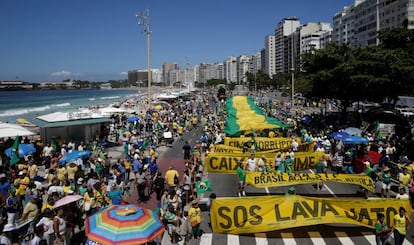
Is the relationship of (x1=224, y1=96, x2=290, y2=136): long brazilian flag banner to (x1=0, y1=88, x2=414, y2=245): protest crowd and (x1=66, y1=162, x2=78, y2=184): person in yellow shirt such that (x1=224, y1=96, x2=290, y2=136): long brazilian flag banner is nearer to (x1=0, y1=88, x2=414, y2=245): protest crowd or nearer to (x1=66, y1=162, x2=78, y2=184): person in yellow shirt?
(x1=0, y1=88, x2=414, y2=245): protest crowd

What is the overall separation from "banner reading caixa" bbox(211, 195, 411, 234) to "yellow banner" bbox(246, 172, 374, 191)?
2.31 meters

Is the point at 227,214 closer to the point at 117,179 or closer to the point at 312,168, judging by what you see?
the point at 117,179

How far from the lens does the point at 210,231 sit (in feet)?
37.6

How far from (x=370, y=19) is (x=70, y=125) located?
94.8m

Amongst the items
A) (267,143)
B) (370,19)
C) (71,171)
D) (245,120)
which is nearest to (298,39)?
(370,19)

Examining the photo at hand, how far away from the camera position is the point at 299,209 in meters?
10.3

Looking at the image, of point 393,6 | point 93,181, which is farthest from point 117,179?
point 393,6

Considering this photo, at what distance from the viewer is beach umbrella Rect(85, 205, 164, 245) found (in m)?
Result: 7.18

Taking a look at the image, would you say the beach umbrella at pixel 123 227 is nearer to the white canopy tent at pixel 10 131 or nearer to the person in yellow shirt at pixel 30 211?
the person in yellow shirt at pixel 30 211

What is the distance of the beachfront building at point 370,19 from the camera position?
260 feet

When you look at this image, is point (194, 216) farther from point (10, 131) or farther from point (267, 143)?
point (10, 131)

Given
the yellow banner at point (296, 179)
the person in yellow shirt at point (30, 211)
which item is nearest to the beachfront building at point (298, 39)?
the yellow banner at point (296, 179)

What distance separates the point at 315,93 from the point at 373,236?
2672cm

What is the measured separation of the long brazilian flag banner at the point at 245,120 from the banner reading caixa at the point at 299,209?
12.5 m
